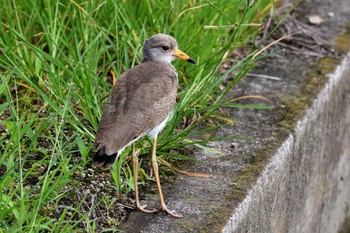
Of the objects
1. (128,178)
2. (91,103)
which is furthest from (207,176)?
(91,103)

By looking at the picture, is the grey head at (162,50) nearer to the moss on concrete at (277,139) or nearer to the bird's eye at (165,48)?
the bird's eye at (165,48)

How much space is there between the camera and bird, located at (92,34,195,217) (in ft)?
12.1

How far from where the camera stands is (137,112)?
3.91m

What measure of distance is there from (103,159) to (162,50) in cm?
100

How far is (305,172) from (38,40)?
1.71 meters

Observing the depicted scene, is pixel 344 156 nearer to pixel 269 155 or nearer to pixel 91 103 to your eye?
pixel 269 155

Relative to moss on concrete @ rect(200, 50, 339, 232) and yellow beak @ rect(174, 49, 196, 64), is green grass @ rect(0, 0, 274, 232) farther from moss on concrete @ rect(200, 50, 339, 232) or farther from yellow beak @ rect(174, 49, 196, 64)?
moss on concrete @ rect(200, 50, 339, 232)

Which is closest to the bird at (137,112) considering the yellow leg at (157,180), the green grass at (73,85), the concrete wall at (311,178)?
the yellow leg at (157,180)

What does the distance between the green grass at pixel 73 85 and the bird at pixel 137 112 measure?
0.57 ft

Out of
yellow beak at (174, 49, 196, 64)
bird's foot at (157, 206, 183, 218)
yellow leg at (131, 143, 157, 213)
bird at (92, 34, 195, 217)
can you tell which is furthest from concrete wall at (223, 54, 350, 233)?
yellow beak at (174, 49, 196, 64)

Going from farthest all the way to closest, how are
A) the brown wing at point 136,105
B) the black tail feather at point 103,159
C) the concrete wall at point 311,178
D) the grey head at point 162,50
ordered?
the grey head at point 162,50 < the concrete wall at point 311,178 < the brown wing at point 136,105 < the black tail feather at point 103,159

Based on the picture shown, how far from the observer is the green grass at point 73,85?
3.67m

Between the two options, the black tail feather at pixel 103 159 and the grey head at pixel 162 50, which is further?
the grey head at pixel 162 50

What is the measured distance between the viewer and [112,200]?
12.7 ft
